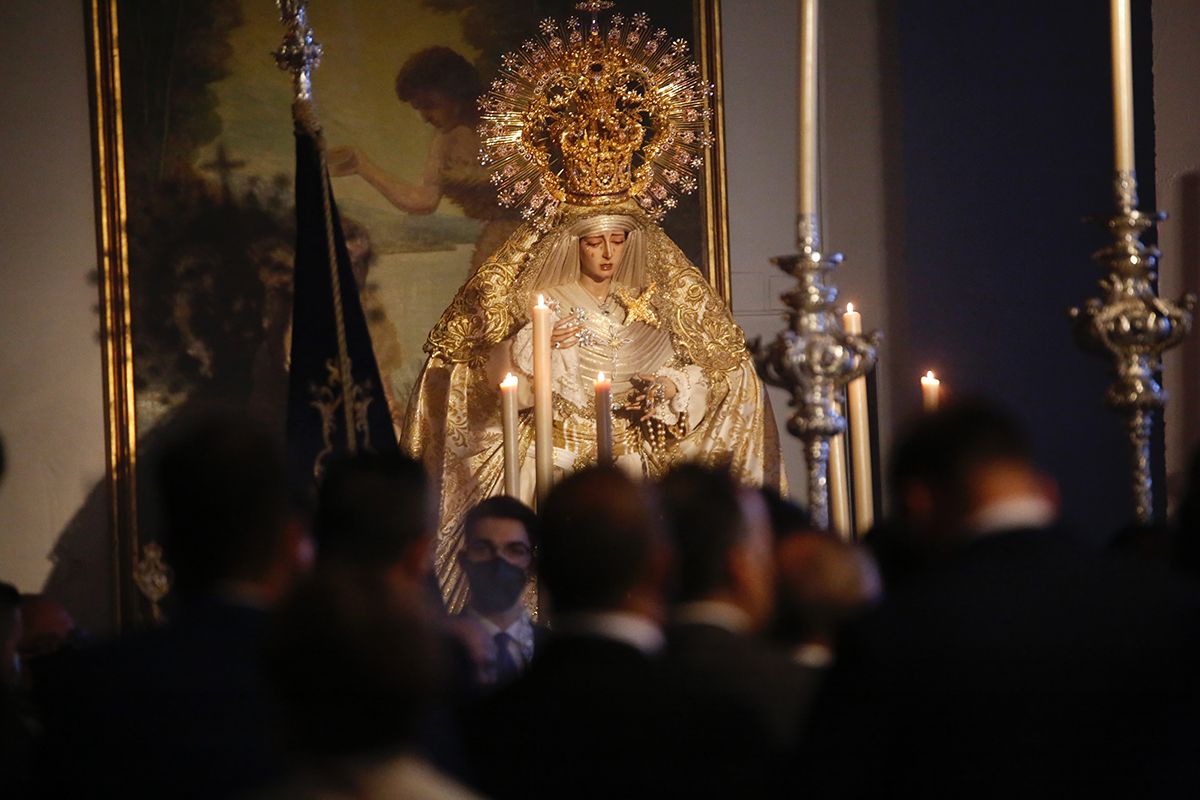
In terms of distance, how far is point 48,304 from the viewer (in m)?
6.96

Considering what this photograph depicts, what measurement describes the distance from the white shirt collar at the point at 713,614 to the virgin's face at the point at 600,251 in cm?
390

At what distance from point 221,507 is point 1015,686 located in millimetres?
1075

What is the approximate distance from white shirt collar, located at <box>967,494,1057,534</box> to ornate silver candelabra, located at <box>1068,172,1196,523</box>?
1.11m

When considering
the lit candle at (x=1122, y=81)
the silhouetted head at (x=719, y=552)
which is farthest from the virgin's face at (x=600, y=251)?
the silhouetted head at (x=719, y=552)

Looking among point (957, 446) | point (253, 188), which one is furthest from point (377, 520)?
point (253, 188)

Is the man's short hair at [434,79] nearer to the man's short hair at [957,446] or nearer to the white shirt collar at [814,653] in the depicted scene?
the white shirt collar at [814,653]

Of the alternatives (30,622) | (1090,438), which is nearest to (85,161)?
(30,622)

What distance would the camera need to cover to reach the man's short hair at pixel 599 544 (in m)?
2.30

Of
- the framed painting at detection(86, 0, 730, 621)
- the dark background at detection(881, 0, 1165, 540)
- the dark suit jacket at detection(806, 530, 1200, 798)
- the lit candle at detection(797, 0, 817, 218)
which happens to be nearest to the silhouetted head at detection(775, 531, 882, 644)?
the dark suit jacket at detection(806, 530, 1200, 798)

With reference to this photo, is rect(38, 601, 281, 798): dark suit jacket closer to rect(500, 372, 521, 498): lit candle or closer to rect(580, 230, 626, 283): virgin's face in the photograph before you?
rect(500, 372, 521, 498): lit candle

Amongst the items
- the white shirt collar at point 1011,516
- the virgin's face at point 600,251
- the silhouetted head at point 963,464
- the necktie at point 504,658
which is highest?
the virgin's face at point 600,251

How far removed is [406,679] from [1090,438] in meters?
5.32

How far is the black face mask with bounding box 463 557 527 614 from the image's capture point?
13.3ft

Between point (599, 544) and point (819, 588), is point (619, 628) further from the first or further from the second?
point (819, 588)
